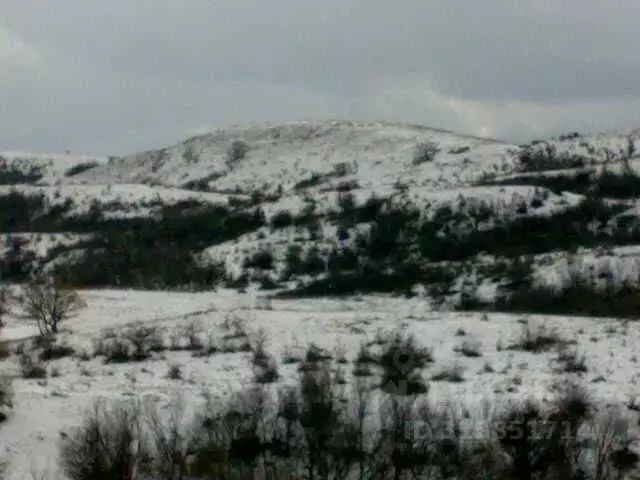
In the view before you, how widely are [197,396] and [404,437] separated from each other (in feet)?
21.0

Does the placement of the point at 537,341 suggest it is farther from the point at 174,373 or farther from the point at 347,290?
the point at 347,290

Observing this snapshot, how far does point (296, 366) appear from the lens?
2177cm

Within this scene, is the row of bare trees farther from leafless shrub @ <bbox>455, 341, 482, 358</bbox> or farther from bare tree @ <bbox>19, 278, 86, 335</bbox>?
leafless shrub @ <bbox>455, 341, 482, 358</bbox>

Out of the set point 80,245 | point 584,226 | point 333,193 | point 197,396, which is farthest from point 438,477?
point 80,245

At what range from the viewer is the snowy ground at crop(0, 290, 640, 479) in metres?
17.0

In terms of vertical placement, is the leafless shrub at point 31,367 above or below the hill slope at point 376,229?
below

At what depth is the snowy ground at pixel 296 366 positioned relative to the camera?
55.7 feet

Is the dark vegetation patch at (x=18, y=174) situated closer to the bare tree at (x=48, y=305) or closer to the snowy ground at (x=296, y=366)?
the bare tree at (x=48, y=305)

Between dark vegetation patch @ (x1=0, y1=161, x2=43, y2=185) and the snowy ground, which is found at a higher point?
dark vegetation patch @ (x1=0, y1=161, x2=43, y2=185)

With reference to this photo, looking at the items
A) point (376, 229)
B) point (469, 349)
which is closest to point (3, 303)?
point (469, 349)

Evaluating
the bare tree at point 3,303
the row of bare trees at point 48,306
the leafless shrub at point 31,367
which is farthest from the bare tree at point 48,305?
the leafless shrub at point 31,367

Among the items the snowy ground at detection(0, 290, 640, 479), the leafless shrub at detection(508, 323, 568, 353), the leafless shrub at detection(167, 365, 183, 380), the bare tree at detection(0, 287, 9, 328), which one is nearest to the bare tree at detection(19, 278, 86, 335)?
the snowy ground at detection(0, 290, 640, 479)

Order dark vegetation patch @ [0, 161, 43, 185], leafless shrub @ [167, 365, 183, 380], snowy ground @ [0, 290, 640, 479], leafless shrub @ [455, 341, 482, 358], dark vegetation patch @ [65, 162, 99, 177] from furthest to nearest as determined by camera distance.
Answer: dark vegetation patch @ [65, 162, 99, 177] < dark vegetation patch @ [0, 161, 43, 185] < leafless shrub @ [455, 341, 482, 358] < leafless shrub @ [167, 365, 183, 380] < snowy ground @ [0, 290, 640, 479]

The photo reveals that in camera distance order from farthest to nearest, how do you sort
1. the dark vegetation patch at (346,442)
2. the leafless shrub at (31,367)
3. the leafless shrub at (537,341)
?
the leafless shrub at (537,341)
the leafless shrub at (31,367)
the dark vegetation patch at (346,442)
